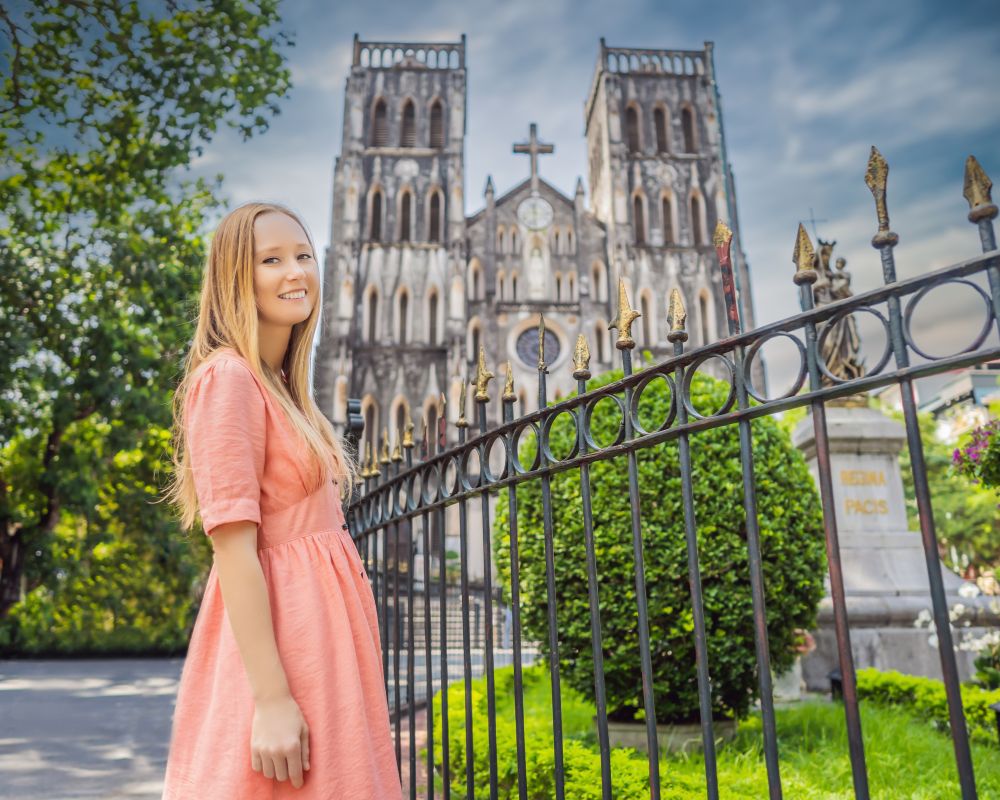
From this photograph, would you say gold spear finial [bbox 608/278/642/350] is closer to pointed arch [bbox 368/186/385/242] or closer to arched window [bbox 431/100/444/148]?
pointed arch [bbox 368/186/385/242]

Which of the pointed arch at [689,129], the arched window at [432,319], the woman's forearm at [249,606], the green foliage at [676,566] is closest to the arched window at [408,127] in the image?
the arched window at [432,319]

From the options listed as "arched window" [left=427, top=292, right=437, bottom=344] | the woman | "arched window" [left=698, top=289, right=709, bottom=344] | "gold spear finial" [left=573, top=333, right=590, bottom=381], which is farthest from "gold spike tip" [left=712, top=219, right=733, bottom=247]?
"arched window" [left=698, top=289, right=709, bottom=344]

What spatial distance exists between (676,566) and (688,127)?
28.4m

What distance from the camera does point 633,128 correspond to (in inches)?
1149

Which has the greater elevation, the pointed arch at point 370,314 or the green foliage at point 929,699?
the pointed arch at point 370,314

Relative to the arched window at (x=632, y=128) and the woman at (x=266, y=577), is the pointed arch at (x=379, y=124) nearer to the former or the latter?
the arched window at (x=632, y=128)

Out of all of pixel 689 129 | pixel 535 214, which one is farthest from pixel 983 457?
pixel 689 129

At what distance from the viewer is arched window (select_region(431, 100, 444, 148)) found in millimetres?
28328

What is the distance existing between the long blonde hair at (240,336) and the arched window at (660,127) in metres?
29.3

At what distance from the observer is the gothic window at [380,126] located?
28188 mm

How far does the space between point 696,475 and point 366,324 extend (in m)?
22.7

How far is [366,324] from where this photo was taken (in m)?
25.9

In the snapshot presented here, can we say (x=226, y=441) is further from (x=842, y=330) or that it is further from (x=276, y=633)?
(x=842, y=330)

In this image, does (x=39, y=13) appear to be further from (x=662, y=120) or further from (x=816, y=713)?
(x=662, y=120)
